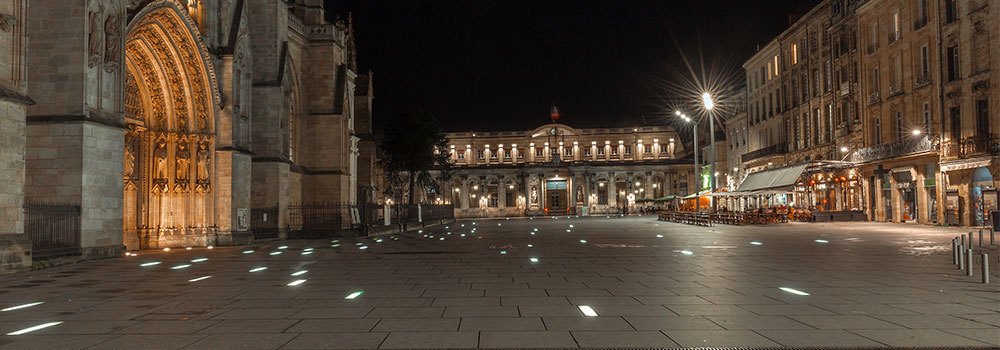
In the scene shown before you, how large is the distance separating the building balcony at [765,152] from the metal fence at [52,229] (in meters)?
50.5

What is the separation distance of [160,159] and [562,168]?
89.6m

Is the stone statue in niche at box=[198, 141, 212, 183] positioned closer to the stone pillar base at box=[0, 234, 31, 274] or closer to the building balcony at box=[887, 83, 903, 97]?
the stone pillar base at box=[0, 234, 31, 274]

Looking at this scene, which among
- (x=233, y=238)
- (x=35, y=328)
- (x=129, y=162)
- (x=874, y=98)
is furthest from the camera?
(x=874, y=98)

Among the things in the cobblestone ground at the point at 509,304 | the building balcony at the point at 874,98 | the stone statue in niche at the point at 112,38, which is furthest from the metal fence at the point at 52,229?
the building balcony at the point at 874,98

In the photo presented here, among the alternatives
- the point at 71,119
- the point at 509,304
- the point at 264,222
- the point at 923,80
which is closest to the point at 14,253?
the point at 71,119

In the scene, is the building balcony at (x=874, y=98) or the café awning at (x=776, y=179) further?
the building balcony at (x=874, y=98)

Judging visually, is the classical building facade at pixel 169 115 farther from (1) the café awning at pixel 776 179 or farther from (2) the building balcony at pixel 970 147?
(2) the building balcony at pixel 970 147

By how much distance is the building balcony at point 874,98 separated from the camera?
38.5m

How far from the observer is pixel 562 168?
110000 mm

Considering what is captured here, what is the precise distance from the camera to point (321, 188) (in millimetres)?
36688

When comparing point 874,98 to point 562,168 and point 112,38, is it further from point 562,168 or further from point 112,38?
point 562,168

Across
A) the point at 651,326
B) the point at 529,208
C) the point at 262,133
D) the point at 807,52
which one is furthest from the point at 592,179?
the point at 651,326

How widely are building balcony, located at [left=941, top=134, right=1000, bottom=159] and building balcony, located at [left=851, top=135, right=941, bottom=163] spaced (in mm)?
820

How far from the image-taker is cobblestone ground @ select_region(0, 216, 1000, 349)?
638 cm
